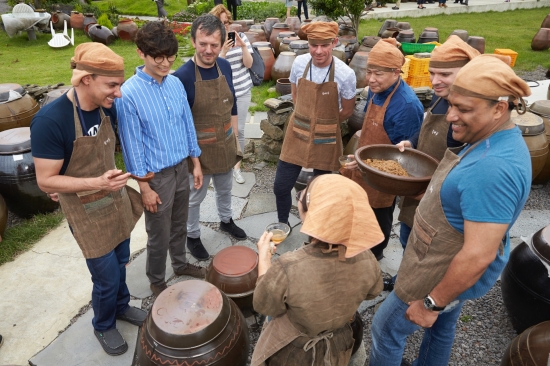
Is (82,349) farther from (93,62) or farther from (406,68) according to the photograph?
(406,68)

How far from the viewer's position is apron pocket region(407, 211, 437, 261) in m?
1.99

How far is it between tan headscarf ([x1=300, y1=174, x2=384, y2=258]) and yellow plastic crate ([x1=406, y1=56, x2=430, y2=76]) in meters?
7.06

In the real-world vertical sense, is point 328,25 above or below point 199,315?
above

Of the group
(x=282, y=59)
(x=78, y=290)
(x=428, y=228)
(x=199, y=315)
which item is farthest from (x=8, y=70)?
(x=428, y=228)

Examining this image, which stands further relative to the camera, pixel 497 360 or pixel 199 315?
pixel 497 360

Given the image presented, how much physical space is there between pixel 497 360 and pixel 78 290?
143 inches

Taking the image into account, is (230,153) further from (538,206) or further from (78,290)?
(538,206)

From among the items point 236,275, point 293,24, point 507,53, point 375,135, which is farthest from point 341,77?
point 293,24

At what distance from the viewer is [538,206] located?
5109mm

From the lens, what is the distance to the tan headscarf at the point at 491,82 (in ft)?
5.46

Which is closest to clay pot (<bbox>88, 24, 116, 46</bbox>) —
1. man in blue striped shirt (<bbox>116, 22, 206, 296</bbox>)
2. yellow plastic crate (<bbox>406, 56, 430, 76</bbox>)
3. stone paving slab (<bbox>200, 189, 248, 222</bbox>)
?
yellow plastic crate (<bbox>406, 56, 430, 76</bbox>)

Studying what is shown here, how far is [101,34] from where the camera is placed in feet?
46.0

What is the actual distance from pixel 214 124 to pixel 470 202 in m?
2.47

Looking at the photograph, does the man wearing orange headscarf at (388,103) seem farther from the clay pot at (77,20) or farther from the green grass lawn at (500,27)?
the clay pot at (77,20)
